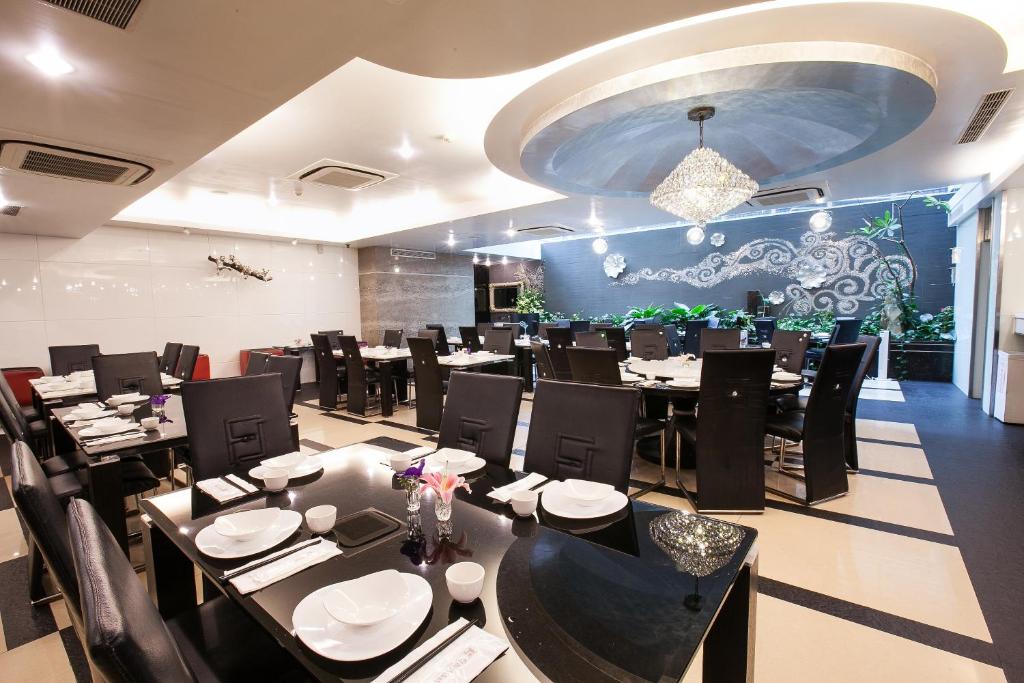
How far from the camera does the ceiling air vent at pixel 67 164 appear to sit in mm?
2820

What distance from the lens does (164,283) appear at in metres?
7.07

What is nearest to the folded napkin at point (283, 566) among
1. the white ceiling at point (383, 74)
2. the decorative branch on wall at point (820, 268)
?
the white ceiling at point (383, 74)

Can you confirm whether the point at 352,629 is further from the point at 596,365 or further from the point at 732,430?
the point at 596,365

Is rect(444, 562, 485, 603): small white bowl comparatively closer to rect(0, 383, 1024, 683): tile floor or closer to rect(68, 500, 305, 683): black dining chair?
rect(68, 500, 305, 683): black dining chair

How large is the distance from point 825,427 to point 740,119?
2.74m

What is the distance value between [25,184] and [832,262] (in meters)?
10.9

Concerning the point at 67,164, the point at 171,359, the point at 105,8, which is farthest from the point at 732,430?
the point at 171,359

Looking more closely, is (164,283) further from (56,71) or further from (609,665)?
(609,665)

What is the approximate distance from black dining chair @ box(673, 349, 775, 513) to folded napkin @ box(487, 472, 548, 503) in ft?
5.43

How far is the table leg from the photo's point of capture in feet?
3.80

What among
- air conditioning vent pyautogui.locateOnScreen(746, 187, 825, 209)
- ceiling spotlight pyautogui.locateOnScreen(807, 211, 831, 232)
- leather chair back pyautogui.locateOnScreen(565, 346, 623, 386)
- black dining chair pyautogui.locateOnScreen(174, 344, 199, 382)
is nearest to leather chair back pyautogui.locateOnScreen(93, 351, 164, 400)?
black dining chair pyautogui.locateOnScreen(174, 344, 199, 382)

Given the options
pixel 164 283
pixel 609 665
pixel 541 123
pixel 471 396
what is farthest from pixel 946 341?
pixel 164 283

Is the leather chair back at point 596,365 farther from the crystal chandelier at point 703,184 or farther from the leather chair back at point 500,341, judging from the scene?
the leather chair back at point 500,341

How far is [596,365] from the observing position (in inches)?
134
